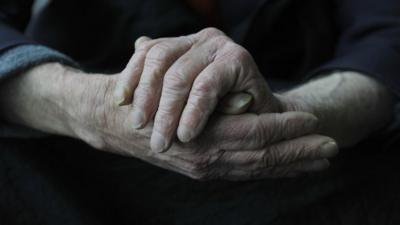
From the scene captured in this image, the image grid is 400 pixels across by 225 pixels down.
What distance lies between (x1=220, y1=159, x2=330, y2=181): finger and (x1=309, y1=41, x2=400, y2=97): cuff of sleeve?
0.70 feet

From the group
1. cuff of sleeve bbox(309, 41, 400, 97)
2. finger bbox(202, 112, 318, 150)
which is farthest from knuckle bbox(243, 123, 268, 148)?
cuff of sleeve bbox(309, 41, 400, 97)

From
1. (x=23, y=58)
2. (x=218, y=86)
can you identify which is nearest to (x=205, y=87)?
(x=218, y=86)

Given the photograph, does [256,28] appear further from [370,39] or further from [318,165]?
[318,165]

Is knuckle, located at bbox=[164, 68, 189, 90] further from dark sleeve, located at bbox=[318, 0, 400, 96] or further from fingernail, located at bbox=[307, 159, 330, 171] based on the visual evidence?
dark sleeve, located at bbox=[318, 0, 400, 96]

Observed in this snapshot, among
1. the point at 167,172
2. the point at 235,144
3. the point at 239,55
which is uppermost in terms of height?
the point at 239,55

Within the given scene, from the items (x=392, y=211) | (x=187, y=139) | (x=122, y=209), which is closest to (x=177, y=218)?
(x=122, y=209)

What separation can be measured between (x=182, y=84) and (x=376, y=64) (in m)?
0.39

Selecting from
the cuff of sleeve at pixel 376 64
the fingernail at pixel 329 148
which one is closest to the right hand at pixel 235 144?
the fingernail at pixel 329 148

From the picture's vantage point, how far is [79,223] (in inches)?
26.8

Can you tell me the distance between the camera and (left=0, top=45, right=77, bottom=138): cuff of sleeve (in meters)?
0.66

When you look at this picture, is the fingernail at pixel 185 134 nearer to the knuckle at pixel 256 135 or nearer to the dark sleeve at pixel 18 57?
the knuckle at pixel 256 135

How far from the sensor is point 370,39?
83cm

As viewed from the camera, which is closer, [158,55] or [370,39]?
[158,55]

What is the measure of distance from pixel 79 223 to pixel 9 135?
0.16 m
